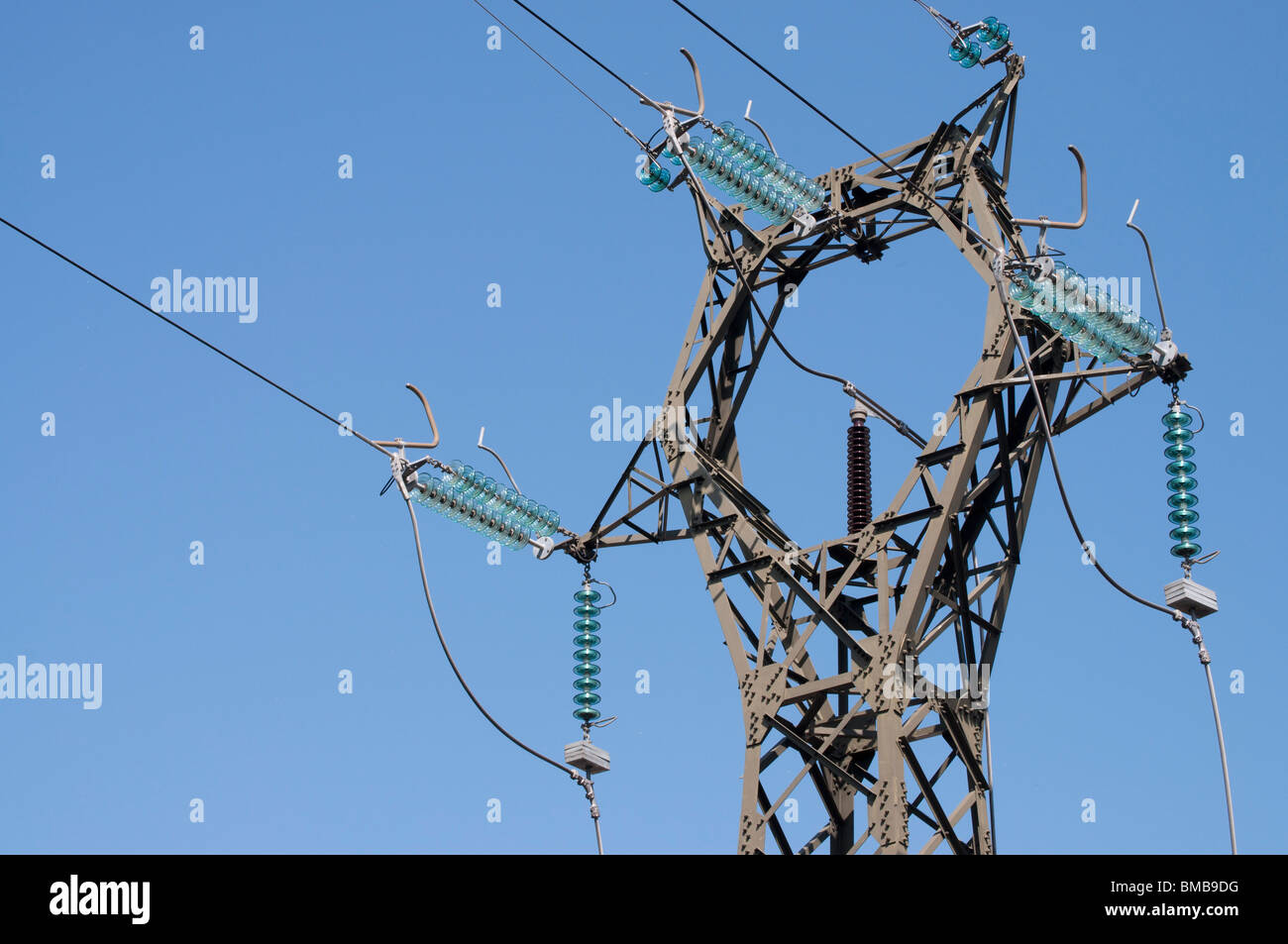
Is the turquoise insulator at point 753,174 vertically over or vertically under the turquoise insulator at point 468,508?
over

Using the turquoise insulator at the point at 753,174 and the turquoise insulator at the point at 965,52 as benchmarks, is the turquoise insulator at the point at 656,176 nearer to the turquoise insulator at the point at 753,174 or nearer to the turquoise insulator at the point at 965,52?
the turquoise insulator at the point at 753,174

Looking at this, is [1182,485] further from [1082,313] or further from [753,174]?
[753,174]

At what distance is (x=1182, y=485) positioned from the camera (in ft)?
65.4

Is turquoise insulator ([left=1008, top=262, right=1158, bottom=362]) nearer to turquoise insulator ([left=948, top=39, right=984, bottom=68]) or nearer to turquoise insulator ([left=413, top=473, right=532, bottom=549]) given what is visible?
turquoise insulator ([left=948, top=39, right=984, bottom=68])

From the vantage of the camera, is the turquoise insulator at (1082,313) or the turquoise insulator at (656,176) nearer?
the turquoise insulator at (1082,313)

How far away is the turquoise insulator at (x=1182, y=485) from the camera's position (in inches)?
783

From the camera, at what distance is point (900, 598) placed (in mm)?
22141

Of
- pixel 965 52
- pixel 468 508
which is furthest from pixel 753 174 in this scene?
pixel 468 508

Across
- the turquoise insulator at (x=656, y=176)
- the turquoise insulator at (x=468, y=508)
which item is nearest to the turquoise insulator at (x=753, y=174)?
the turquoise insulator at (x=656, y=176)

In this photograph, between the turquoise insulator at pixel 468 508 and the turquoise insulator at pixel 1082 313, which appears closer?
the turquoise insulator at pixel 1082 313

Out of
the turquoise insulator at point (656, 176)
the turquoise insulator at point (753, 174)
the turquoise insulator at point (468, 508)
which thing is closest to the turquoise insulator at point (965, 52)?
the turquoise insulator at point (753, 174)

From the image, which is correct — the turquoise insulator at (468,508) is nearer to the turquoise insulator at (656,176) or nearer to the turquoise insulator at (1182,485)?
the turquoise insulator at (656,176)

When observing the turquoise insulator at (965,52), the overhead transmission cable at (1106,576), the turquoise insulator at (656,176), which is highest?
the turquoise insulator at (965,52)
